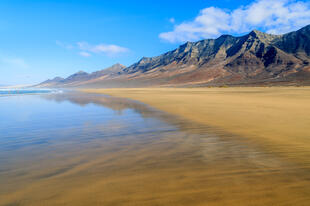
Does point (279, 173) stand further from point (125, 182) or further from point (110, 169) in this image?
point (110, 169)

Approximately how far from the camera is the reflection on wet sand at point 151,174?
264 cm

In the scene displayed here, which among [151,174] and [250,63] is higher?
[250,63]

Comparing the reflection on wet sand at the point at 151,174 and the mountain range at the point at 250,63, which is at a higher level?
the mountain range at the point at 250,63

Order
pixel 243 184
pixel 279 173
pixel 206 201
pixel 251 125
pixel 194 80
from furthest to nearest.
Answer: pixel 194 80 → pixel 251 125 → pixel 279 173 → pixel 243 184 → pixel 206 201

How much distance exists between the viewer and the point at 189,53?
193750 mm

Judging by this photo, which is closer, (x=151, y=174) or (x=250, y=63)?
(x=151, y=174)

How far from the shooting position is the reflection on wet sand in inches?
104

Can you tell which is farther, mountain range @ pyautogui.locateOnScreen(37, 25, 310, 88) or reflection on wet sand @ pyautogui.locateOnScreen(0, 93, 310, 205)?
mountain range @ pyautogui.locateOnScreen(37, 25, 310, 88)

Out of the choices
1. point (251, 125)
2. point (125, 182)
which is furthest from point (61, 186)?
point (251, 125)

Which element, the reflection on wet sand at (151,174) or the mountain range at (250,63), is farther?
the mountain range at (250,63)

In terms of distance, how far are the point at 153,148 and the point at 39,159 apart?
265 centimetres

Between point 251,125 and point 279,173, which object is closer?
point 279,173

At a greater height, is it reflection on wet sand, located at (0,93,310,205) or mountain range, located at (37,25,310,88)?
mountain range, located at (37,25,310,88)

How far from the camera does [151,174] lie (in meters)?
3.33
